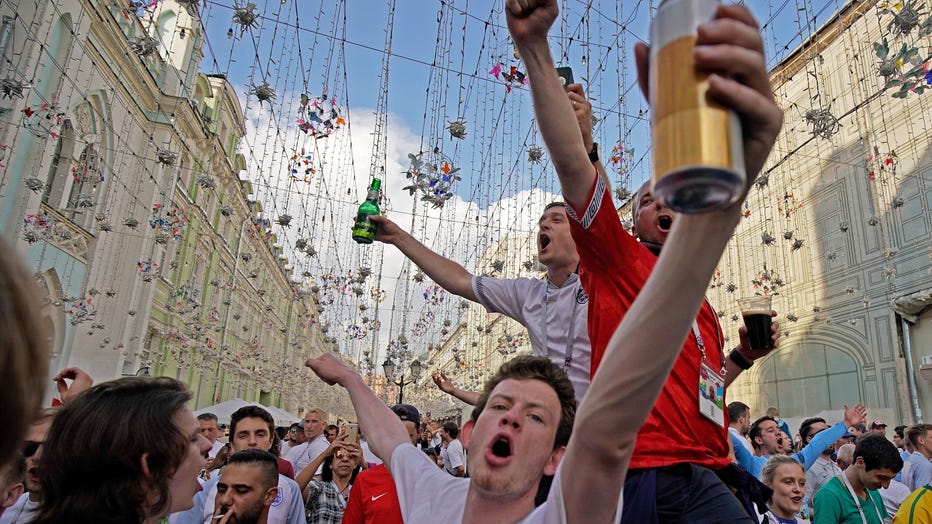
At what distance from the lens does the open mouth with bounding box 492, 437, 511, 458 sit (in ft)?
5.13

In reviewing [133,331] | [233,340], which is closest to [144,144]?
[133,331]

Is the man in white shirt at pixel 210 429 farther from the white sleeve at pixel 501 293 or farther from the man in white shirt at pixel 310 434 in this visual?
the white sleeve at pixel 501 293

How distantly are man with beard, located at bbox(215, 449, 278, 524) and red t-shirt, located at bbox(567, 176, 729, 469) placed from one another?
6.85ft

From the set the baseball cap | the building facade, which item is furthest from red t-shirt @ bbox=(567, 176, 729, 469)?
the building facade

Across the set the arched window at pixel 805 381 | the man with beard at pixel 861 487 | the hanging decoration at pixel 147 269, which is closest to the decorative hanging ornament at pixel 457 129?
the man with beard at pixel 861 487

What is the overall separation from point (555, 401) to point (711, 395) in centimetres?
46

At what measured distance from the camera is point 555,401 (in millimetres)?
1663

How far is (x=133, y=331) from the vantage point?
52.6 feet

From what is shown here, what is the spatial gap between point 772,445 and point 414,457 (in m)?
5.09

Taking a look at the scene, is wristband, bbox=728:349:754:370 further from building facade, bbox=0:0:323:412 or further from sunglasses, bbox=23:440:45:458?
building facade, bbox=0:0:323:412

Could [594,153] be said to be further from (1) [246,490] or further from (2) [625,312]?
(1) [246,490]

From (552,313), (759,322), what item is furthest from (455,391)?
(759,322)

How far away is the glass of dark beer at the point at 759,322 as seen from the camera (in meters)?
2.24

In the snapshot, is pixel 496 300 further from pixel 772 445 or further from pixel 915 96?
pixel 915 96
